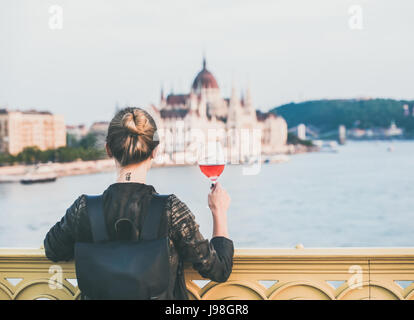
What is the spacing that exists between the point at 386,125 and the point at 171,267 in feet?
67.6

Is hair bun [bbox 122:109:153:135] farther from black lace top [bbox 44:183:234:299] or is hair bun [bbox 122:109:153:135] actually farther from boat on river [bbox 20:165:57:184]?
boat on river [bbox 20:165:57:184]

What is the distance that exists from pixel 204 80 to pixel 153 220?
3715 cm

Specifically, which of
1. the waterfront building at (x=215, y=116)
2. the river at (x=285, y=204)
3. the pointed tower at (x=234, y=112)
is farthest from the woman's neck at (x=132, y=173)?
the pointed tower at (x=234, y=112)

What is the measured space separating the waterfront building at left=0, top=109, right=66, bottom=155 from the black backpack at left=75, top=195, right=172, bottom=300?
27.6 meters

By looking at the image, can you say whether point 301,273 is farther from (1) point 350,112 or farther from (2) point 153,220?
(1) point 350,112

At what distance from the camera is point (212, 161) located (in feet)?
2.39

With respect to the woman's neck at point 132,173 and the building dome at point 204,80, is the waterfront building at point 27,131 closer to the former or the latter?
the building dome at point 204,80

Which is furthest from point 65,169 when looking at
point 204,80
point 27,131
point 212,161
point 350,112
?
point 212,161

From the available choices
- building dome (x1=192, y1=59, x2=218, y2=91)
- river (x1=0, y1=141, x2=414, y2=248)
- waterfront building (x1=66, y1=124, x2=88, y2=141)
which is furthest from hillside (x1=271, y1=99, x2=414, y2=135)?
building dome (x1=192, y1=59, x2=218, y2=91)

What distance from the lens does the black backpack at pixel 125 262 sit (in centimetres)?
54

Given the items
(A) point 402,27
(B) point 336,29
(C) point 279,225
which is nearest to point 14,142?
(C) point 279,225

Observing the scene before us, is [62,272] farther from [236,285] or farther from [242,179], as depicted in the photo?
[242,179]

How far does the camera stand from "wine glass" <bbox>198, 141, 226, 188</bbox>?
72 centimetres

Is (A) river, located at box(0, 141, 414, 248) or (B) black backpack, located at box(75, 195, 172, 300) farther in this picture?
(A) river, located at box(0, 141, 414, 248)
